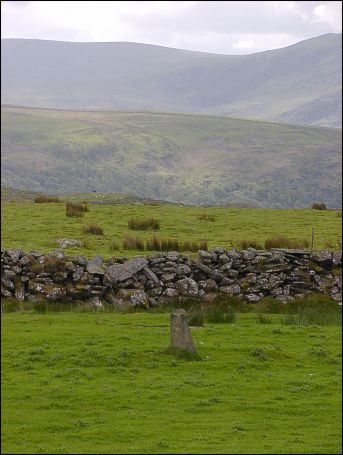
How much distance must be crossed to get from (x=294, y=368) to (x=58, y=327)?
5.89 meters

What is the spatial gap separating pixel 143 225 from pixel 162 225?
3.78 feet

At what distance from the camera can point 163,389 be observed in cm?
1479

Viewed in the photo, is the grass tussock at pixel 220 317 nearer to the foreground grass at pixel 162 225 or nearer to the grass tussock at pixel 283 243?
the foreground grass at pixel 162 225

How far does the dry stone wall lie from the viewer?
2416 centimetres

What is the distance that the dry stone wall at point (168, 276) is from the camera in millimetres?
24156

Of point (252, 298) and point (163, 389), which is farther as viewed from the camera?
point (252, 298)

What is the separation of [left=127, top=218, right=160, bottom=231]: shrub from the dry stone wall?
7050 millimetres

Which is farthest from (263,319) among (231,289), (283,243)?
(283,243)

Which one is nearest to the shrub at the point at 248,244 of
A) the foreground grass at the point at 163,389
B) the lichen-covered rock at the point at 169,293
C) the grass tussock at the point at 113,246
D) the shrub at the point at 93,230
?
the grass tussock at the point at 113,246

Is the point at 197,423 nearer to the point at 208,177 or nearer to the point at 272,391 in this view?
the point at 272,391

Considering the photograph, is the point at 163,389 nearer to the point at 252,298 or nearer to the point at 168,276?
the point at 168,276

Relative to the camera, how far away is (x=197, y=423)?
12867 millimetres

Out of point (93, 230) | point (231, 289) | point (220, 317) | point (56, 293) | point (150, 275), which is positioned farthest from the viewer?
point (93, 230)

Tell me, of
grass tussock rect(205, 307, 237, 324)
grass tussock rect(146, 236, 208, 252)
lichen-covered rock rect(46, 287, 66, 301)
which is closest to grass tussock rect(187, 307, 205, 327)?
grass tussock rect(205, 307, 237, 324)
